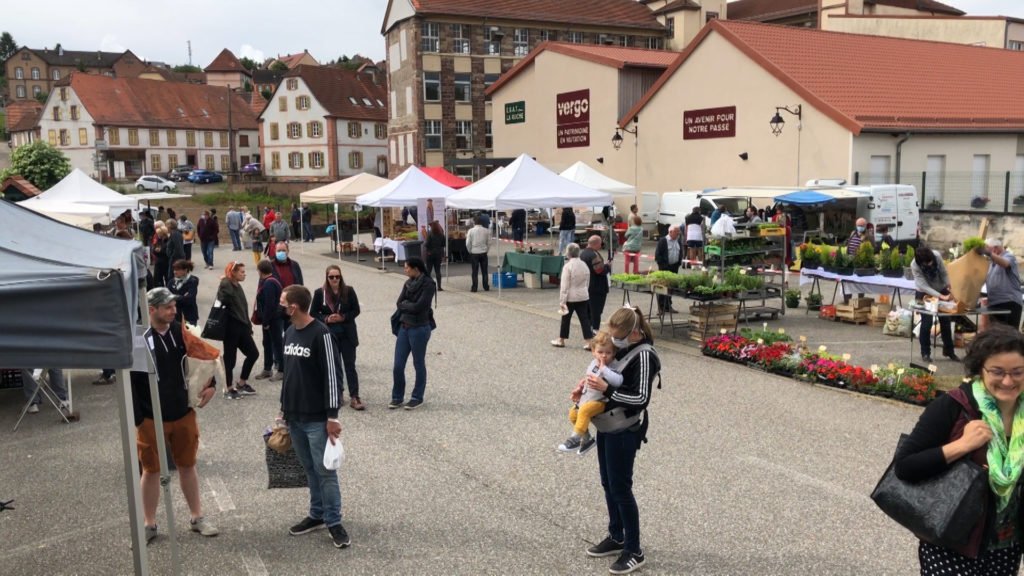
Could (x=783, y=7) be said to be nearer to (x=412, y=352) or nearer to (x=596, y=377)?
(x=412, y=352)

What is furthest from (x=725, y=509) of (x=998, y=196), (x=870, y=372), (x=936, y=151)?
(x=936, y=151)

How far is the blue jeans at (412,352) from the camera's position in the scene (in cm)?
938

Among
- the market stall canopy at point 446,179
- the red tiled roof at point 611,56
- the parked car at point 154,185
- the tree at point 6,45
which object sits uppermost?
the tree at point 6,45

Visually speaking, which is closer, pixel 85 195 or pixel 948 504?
pixel 948 504

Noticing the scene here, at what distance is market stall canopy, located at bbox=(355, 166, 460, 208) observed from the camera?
23.1 m

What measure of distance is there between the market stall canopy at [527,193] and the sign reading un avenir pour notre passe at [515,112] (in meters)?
24.5

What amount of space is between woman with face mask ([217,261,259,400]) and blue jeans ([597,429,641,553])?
608 cm

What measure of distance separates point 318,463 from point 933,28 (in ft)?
162

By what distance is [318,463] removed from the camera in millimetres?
5938

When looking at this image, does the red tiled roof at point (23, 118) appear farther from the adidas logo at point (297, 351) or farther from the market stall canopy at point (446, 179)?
the adidas logo at point (297, 351)

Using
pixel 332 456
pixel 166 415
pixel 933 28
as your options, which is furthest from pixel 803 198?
pixel 933 28

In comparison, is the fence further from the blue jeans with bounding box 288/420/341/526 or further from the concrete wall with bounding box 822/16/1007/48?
the blue jeans with bounding box 288/420/341/526

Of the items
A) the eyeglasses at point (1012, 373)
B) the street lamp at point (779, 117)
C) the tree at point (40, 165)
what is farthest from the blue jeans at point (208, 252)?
the tree at point (40, 165)

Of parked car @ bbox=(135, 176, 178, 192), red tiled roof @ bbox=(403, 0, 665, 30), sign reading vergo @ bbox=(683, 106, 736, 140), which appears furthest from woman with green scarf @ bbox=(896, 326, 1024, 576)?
parked car @ bbox=(135, 176, 178, 192)
